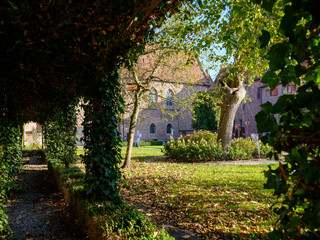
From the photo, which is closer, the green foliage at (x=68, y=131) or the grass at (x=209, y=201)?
the grass at (x=209, y=201)

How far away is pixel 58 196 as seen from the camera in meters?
7.73

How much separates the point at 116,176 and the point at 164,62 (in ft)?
27.0

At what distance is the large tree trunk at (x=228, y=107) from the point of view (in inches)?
612

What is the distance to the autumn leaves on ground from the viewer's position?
4.59m

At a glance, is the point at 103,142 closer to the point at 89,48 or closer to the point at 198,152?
the point at 89,48

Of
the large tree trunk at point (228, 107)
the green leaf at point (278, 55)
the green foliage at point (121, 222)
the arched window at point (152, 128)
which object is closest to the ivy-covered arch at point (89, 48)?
the green foliage at point (121, 222)

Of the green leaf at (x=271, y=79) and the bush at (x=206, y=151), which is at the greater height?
the green leaf at (x=271, y=79)

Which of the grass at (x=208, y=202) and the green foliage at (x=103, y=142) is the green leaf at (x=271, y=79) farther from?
the green foliage at (x=103, y=142)

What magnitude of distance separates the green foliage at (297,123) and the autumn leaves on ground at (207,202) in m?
3.45

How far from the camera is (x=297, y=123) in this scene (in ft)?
3.58

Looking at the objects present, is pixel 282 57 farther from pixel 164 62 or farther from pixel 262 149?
pixel 262 149

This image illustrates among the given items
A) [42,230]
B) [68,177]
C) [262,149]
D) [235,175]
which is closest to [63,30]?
[42,230]

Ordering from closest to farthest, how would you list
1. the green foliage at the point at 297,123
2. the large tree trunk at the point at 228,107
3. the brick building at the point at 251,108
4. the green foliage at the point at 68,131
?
the green foliage at the point at 297,123 < the green foliage at the point at 68,131 < the large tree trunk at the point at 228,107 < the brick building at the point at 251,108

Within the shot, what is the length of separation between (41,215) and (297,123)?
652 centimetres
